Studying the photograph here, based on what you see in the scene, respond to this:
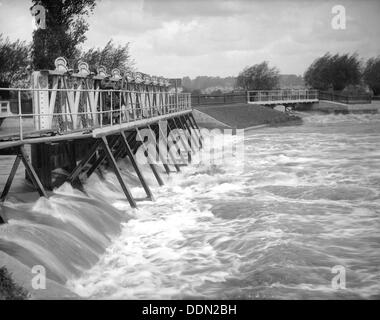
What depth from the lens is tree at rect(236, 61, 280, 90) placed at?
73.6 meters

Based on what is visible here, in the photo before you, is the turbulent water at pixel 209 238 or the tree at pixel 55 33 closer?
the turbulent water at pixel 209 238

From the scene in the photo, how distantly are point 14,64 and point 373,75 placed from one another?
68.5 m

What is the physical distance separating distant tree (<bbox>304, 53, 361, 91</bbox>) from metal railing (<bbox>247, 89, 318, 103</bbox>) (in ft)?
60.2

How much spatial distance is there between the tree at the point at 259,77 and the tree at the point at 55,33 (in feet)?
150

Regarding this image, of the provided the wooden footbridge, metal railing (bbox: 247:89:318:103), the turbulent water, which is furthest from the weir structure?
metal railing (bbox: 247:89:318:103)

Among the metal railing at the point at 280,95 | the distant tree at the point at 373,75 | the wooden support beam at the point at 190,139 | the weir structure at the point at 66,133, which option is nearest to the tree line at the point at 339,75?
the distant tree at the point at 373,75

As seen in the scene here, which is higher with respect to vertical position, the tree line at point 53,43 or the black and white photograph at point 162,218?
the tree line at point 53,43

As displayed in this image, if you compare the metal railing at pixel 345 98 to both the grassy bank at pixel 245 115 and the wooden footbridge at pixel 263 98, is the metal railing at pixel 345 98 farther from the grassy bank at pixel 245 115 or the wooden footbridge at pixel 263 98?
the grassy bank at pixel 245 115

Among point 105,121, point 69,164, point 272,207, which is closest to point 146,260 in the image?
point 272,207

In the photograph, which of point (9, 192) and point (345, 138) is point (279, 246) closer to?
point (9, 192)

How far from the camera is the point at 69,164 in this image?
14.2 m

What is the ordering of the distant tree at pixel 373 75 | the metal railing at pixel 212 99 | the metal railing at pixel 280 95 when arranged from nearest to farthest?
1. the metal railing at pixel 212 99
2. the metal railing at pixel 280 95
3. the distant tree at pixel 373 75

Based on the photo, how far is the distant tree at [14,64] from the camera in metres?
35.1
